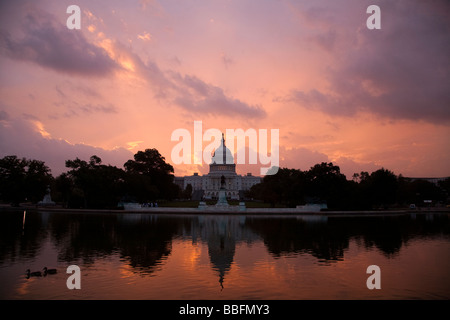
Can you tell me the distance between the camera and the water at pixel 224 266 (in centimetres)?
1357

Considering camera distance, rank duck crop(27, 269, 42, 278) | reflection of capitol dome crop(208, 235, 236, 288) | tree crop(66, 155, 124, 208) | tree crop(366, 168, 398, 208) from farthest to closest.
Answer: tree crop(366, 168, 398, 208)
tree crop(66, 155, 124, 208)
reflection of capitol dome crop(208, 235, 236, 288)
duck crop(27, 269, 42, 278)

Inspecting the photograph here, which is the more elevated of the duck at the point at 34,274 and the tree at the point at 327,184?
the tree at the point at 327,184

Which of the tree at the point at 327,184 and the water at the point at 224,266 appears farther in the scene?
the tree at the point at 327,184

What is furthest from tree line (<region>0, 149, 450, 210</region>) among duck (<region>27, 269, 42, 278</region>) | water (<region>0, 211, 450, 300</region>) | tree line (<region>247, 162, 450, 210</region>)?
duck (<region>27, 269, 42, 278</region>)

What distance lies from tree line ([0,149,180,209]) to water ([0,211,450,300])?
138 feet

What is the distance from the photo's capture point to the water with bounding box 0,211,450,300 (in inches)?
534

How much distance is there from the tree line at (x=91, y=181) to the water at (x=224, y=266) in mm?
42018

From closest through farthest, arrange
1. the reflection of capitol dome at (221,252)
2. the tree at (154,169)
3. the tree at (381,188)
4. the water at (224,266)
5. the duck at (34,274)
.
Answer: the water at (224,266) < the duck at (34,274) < the reflection of capitol dome at (221,252) < the tree at (381,188) < the tree at (154,169)

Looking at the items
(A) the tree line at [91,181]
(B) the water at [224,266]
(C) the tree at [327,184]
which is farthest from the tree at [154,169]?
(B) the water at [224,266]

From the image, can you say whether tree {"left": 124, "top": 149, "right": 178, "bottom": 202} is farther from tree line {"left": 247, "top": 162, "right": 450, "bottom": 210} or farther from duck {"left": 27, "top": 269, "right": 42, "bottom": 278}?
duck {"left": 27, "top": 269, "right": 42, "bottom": 278}

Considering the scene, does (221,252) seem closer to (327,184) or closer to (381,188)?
(327,184)

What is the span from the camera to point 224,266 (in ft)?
58.7

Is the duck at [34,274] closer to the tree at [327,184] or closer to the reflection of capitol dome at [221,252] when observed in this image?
the reflection of capitol dome at [221,252]
